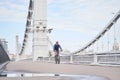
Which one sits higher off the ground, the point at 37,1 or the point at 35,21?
the point at 37,1

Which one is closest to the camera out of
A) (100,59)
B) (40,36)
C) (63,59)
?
(100,59)

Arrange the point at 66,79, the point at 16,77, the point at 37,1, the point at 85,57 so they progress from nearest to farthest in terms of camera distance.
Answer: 1. the point at 66,79
2. the point at 16,77
3. the point at 85,57
4. the point at 37,1

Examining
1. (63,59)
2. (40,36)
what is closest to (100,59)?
(63,59)

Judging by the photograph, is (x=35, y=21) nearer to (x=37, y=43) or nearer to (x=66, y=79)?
(x=37, y=43)

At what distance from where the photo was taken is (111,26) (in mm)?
48938

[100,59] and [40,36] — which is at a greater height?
[40,36]

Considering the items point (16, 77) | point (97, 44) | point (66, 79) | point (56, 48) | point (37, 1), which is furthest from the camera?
point (97, 44)

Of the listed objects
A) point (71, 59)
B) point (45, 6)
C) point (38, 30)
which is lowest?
point (71, 59)

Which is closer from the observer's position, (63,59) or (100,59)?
(100,59)

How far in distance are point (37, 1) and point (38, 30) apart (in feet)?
14.4

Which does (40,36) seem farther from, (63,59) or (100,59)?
(100,59)

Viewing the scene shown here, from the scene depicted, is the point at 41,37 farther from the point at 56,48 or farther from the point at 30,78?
the point at 30,78

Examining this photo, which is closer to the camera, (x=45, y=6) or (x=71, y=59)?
(x=71, y=59)

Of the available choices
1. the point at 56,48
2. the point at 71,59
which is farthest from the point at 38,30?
the point at 56,48
